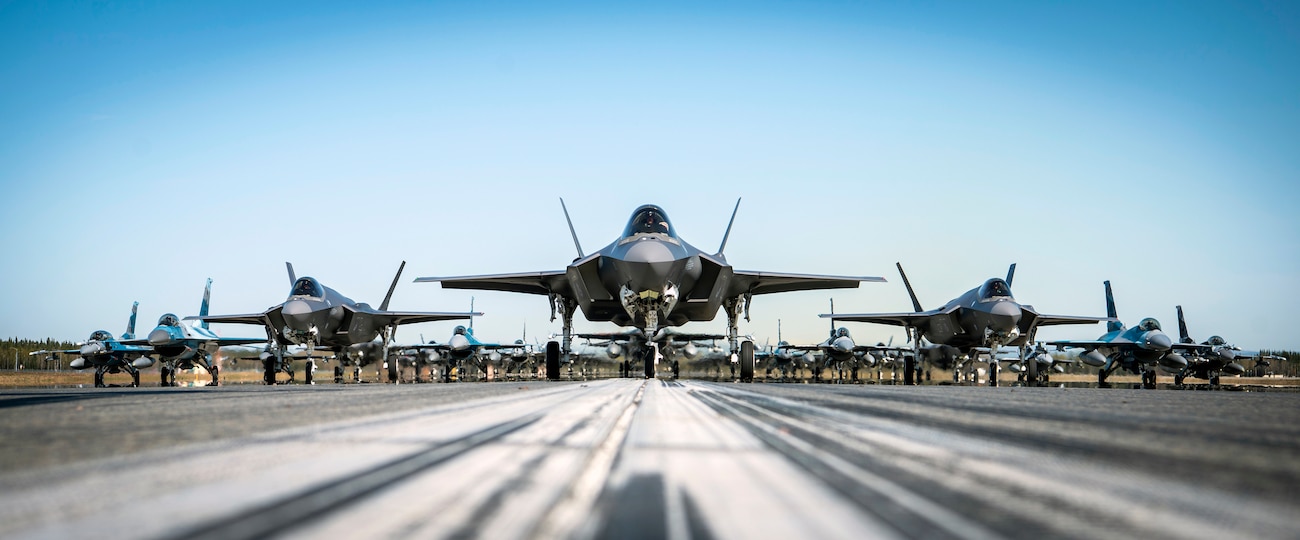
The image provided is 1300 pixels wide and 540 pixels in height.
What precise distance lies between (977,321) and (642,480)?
27.0 metres

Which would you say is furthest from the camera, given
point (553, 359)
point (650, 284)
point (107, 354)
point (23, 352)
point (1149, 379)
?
point (23, 352)

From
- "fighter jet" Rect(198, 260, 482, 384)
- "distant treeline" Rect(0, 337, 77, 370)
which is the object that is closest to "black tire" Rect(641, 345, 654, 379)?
"fighter jet" Rect(198, 260, 482, 384)

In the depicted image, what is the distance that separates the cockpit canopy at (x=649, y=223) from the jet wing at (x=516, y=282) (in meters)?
3.59

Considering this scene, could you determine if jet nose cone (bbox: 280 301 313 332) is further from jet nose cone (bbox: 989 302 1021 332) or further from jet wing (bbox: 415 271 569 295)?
jet nose cone (bbox: 989 302 1021 332)

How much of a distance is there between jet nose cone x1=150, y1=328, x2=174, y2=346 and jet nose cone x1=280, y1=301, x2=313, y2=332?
11.8 meters

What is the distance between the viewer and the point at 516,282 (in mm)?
26750

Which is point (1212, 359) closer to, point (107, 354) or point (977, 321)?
point (977, 321)

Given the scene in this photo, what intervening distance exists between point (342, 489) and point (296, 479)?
323 mm

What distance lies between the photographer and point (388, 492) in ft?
7.40

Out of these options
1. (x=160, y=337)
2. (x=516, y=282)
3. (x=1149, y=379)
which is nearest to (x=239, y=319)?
(x=160, y=337)

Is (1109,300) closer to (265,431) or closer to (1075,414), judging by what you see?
(1075,414)

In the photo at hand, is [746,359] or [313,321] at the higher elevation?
[313,321]

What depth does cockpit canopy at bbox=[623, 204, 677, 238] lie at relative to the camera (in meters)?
22.4

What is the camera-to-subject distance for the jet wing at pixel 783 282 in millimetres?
25578
